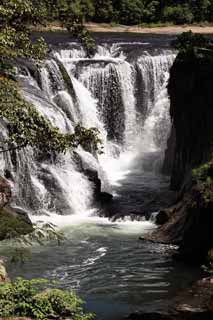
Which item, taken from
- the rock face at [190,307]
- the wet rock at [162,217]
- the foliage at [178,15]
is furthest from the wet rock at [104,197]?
the foliage at [178,15]

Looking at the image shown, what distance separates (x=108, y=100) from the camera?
97.4 ft

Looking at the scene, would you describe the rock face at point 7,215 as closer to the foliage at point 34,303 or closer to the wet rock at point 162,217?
the foliage at point 34,303

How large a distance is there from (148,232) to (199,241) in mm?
3358

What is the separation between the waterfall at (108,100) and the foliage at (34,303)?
1317 centimetres

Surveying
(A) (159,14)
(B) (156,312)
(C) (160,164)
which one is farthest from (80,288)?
(A) (159,14)

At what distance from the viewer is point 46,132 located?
897 centimetres

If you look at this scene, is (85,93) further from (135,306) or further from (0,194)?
(135,306)

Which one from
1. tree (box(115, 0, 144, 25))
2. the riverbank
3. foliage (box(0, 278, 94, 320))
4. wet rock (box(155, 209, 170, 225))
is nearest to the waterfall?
wet rock (box(155, 209, 170, 225))

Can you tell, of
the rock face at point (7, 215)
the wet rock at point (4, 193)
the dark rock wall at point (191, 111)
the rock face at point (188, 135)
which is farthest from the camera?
the dark rock wall at point (191, 111)

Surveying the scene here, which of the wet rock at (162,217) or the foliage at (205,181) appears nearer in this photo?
the foliage at (205,181)

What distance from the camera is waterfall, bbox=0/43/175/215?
23812mm

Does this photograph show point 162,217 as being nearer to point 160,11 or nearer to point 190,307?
point 190,307

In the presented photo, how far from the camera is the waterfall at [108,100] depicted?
78.1 ft

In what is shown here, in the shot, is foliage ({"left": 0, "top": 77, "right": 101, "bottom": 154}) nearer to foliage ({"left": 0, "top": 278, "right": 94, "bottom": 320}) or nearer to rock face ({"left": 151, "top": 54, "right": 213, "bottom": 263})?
foliage ({"left": 0, "top": 278, "right": 94, "bottom": 320})
